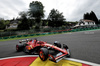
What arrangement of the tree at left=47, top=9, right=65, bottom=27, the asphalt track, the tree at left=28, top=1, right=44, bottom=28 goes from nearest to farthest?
the asphalt track → the tree at left=28, top=1, right=44, bottom=28 → the tree at left=47, top=9, right=65, bottom=27

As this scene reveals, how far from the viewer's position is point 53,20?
3934 centimetres

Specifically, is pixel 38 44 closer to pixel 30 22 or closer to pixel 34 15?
pixel 34 15

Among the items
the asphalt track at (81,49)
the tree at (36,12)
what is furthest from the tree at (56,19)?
the asphalt track at (81,49)

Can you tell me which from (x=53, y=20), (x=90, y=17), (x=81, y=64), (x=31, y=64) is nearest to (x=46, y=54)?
(x=31, y=64)

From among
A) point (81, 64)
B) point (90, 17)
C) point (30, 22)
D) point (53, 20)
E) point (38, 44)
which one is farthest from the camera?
point (90, 17)

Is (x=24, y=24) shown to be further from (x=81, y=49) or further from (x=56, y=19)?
(x=81, y=49)

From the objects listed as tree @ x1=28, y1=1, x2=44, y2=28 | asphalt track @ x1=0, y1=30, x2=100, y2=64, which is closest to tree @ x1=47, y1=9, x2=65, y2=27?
tree @ x1=28, y1=1, x2=44, y2=28

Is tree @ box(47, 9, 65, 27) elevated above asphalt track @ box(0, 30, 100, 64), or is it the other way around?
tree @ box(47, 9, 65, 27)

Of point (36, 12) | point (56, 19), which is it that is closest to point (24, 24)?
point (36, 12)

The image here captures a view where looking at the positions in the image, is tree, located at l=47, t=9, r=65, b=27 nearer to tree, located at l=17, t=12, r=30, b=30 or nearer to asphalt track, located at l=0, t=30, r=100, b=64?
tree, located at l=17, t=12, r=30, b=30

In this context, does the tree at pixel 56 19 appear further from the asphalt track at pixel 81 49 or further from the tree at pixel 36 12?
the asphalt track at pixel 81 49

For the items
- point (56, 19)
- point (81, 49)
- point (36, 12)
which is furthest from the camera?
point (56, 19)

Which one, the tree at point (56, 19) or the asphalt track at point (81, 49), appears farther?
the tree at point (56, 19)

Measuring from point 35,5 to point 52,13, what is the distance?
13.2 m
